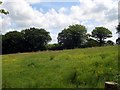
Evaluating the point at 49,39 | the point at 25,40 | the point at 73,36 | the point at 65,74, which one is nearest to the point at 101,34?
the point at 73,36

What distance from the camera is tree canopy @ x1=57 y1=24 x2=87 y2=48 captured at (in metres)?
106

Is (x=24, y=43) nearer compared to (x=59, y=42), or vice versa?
(x=24, y=43)

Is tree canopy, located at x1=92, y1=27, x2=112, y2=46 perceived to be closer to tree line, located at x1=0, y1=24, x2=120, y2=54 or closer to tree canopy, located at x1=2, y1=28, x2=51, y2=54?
tree line, located at x1=0, y1=24, x2=120, y2=54

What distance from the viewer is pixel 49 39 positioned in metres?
114

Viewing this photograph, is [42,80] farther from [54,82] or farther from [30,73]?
[30,73]

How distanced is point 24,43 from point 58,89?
7939cm

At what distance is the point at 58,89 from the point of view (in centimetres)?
1725

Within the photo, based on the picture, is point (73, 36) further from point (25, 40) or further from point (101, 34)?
point (25, 40)

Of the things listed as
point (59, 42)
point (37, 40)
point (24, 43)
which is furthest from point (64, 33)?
point (24, 43)

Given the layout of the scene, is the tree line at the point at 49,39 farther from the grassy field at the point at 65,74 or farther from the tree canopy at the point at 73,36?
the grassy field at the point at 65,74

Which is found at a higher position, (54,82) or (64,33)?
(64,33)

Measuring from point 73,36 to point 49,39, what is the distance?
8813 mm

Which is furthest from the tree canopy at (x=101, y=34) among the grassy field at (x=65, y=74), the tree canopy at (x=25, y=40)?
the grassy field at (x=65, y=74)

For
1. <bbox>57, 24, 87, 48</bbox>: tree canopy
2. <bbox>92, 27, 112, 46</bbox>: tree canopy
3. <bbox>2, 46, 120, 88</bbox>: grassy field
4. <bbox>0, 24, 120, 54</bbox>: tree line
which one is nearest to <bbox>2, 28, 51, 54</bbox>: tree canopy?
<bbox>0, 24, 120, 54</bbox>: tree line
